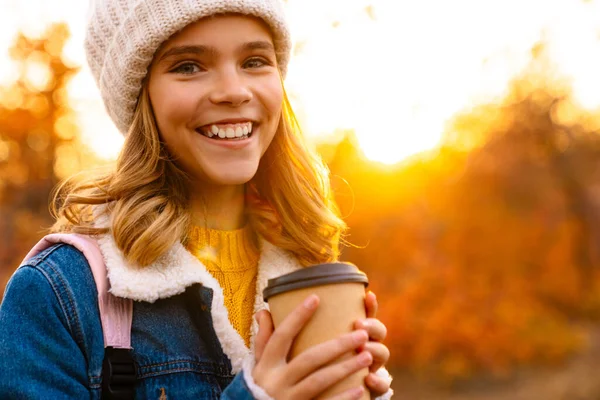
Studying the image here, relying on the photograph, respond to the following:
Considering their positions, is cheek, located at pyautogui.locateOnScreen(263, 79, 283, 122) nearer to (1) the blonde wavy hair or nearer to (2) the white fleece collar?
(1) the blonde wavy hair

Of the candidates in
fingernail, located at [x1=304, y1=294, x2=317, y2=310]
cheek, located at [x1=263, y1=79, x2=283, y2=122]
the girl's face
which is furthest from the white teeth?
fingernail, located at [x1=304, y1=294, x2=317, y2=310]

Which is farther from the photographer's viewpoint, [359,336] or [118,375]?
[118,375]

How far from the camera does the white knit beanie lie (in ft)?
7.27

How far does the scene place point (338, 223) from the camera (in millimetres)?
2736

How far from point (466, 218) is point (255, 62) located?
12.0m

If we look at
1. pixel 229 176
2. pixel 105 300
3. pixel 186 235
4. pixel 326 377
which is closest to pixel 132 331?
pixel 105 300

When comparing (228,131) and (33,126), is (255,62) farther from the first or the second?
(33,126)

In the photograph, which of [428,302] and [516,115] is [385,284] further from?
[516,115]

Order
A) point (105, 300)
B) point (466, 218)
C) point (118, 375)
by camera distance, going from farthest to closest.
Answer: point (466, 218) → point (105, 300) → point (118, 375)

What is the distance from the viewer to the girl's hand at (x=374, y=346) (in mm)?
1716

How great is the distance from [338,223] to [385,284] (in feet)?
29.5

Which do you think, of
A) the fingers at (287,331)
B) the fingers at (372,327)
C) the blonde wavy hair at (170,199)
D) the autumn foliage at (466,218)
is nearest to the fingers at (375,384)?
the fingers at (372,327)

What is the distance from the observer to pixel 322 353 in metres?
1.65

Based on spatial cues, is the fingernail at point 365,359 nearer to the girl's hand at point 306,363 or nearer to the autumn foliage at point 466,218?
the girl's hand at point 306,363
